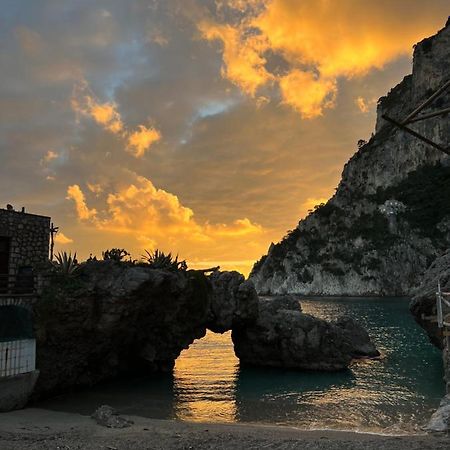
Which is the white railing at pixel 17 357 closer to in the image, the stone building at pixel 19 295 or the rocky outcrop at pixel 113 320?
the stone building at pixel 19 295

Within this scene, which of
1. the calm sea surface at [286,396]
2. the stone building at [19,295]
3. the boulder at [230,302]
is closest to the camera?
the stone building at [19,295]

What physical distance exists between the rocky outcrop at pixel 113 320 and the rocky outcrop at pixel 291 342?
4404 mm

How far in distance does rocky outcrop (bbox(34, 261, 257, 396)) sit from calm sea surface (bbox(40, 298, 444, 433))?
1.27 metres

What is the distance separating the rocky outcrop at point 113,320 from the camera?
67.1 feet

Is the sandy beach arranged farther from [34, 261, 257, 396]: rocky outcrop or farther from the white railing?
[34, 261, 257, 396]: rocky outcrop

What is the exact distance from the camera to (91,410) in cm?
1880

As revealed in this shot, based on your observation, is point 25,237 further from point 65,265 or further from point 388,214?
point 388,214

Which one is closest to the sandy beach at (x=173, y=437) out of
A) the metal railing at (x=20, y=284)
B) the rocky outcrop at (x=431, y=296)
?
the metal railing at (x=20, y=284)

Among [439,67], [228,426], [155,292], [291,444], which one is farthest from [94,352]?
[439,67]

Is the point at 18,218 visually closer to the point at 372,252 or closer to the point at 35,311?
the point at 35,311

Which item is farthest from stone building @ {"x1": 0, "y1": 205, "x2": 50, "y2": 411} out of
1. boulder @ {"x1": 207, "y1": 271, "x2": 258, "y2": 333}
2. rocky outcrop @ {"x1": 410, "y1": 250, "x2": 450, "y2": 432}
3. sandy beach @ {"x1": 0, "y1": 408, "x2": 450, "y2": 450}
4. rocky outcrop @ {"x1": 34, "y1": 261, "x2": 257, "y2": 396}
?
rocky outcrop @ {"x1": 410, "y1": 250, "x2": 450, "y2": 432}

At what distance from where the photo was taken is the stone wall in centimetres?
2062

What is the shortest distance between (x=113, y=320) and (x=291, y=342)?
45.6 ft

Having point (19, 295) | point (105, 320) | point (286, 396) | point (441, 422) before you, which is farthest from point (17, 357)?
point (441, 422)
